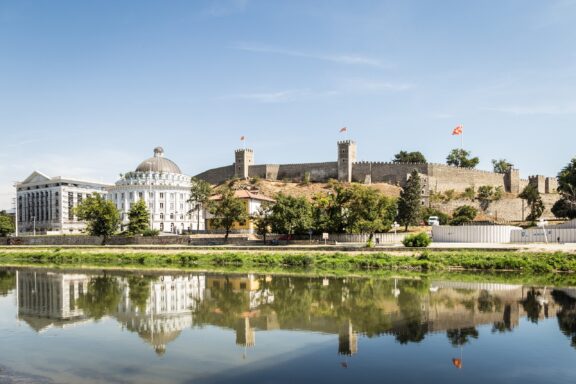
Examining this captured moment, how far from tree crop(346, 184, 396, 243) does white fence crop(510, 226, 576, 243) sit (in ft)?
33.9

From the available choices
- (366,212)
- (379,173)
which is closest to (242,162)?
(379,173)

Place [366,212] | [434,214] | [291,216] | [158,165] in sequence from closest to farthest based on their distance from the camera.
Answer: [366,212]
[291,216]
[434,214]
[158,165]

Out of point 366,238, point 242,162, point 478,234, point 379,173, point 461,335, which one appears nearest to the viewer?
point 461,335

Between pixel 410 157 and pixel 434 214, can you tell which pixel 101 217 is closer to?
pixel 434 214

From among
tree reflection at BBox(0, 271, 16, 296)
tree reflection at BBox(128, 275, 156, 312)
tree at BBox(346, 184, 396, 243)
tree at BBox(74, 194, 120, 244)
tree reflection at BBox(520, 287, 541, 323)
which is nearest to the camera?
tree reflection at BBox(520, 287, 541, 323)

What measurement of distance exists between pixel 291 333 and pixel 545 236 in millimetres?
30819

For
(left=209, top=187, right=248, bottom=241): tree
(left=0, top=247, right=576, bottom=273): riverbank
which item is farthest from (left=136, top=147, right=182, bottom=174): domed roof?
(left=0, top=247, right=576, bottom=273): riverbank

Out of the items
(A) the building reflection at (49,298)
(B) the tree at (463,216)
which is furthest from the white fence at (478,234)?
(A) the building reflection at (49,298)

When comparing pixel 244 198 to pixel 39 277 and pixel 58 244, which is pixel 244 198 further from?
pixel 39 277

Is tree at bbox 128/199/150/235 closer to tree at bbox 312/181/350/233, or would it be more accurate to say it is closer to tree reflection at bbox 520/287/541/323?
tree at bbox 312/181/350/233

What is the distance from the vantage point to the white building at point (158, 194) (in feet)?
266

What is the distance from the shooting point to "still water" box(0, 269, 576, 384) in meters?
12.5

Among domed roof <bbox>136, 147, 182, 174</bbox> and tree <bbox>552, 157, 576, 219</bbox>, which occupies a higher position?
domed roof <bbox>136, 147, 182, 174</bbox>

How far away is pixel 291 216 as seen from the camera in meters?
49.4
